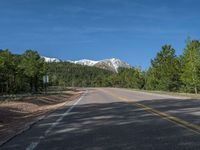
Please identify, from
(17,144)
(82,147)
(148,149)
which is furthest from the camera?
(17,144)

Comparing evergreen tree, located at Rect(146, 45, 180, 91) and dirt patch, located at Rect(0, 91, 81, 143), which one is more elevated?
evergreen tree, located at Rect(146, 45, 180, 91)

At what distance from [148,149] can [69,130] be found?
4268mm

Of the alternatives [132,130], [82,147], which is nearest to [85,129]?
[132,130]

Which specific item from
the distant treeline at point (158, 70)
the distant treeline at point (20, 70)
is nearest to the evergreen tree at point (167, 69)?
the distant treeline at point (158, 70)

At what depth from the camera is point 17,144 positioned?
362 inches

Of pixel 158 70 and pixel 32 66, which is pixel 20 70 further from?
pixel 158 70

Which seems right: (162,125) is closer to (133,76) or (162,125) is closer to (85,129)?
(85,129)

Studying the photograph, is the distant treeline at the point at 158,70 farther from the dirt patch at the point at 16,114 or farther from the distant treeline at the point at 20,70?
the dirt patch at the point at 16,114

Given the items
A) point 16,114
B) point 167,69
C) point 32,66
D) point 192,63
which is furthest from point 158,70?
point 16,114

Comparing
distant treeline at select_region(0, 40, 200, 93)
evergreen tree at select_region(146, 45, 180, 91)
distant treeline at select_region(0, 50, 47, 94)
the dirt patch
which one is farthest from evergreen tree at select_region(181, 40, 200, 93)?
the dirt patch

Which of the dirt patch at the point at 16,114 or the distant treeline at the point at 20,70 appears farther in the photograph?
the distant treeline at the point at 20,70

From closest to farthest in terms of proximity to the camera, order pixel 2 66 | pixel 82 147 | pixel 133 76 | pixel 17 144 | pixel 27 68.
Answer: pixel 82 147, pixel 17 144, pixel 2 66, pixel 27 68, pixel 133 76

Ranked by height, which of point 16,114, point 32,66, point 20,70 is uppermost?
point 32,66

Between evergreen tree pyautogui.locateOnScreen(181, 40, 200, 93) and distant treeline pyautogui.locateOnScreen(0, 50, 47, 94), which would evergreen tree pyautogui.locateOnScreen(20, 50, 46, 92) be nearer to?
distant treeline pyautogui.locateOnScreen(0, 50, 47, 94)
